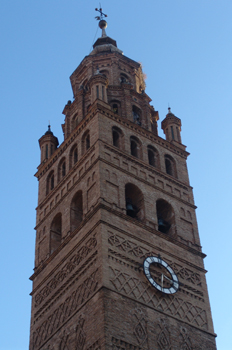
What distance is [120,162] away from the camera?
42.0 m

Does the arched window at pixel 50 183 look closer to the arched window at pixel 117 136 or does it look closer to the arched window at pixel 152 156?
the arched window at pixel 117 136

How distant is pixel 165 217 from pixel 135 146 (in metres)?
5.18

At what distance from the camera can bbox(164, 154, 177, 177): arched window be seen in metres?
45.8

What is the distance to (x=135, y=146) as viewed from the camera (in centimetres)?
4522

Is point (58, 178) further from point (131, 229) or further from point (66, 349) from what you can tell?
point (66, 349)

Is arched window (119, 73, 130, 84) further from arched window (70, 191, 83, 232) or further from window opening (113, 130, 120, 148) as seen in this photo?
arched window (70, 191, 83, 232)

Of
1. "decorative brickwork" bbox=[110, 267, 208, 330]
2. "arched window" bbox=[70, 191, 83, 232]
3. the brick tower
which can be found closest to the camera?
the brick tower

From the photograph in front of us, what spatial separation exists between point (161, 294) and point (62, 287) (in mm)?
5021

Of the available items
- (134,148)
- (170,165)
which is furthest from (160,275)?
(170,165)

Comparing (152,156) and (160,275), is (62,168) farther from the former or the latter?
(160,275)

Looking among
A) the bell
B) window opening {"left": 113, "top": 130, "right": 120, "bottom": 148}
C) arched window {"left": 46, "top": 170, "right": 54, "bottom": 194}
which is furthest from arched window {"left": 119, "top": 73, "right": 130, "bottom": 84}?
the bell

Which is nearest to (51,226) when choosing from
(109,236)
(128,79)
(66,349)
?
(109,236)

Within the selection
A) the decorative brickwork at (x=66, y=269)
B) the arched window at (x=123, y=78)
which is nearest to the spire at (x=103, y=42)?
the arched window at (x=123, y=78)

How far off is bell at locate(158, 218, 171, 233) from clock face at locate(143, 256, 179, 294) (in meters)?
3.54
